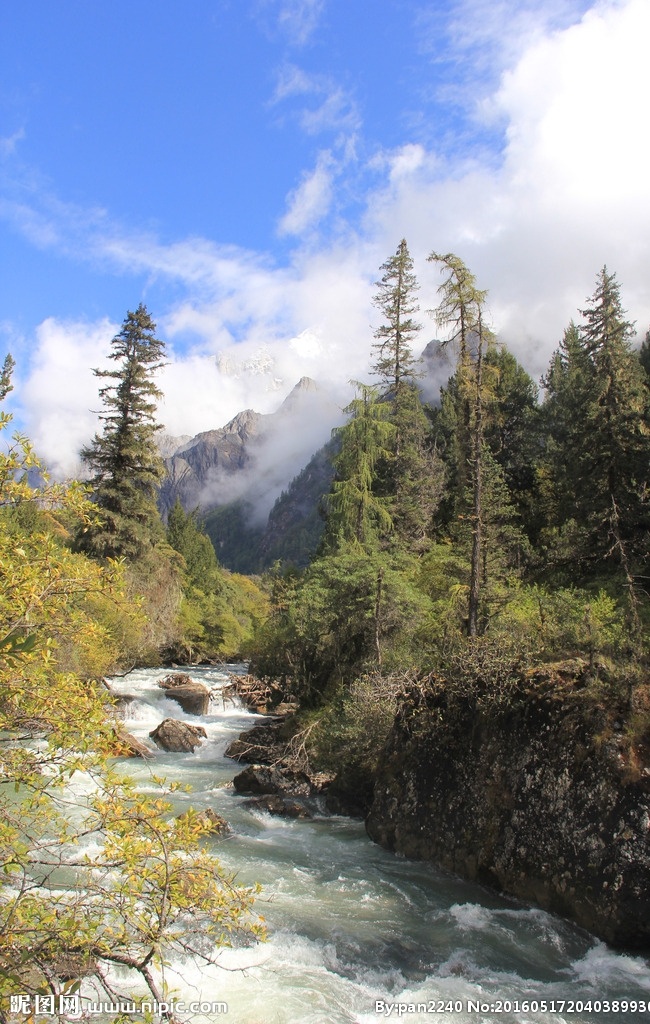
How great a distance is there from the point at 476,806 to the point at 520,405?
2799 cm

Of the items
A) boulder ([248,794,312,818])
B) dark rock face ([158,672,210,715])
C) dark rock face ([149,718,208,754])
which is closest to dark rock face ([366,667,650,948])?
boulder ([248,794,312,818])

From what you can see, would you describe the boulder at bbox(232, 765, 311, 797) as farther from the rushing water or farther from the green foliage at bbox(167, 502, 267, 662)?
the green foliage at bbox(167, 502, 267, 662)

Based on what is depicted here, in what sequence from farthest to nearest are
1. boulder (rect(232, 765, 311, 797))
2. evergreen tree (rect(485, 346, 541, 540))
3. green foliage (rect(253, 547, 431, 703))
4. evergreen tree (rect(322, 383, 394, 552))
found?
evergreen tree (rect(485, 346, 541, 540)), evergreen tree (rect(322, 383, 394, 552)), green foliage (rect(253, 547, 431, 703)), boulder (rect(232, 765, 311, 797))

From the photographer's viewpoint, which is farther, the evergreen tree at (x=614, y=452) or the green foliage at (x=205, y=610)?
the green foliage at (x=205, y=610)

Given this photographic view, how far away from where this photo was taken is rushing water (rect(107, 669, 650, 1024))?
762 cm

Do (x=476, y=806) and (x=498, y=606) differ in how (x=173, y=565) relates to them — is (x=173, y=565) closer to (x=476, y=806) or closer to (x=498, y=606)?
(x=498, y=606)

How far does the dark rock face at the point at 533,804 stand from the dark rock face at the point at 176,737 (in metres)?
10.8

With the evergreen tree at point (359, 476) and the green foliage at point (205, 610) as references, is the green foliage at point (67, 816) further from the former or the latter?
the green foliage at point (205, 610)

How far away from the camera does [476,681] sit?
40.1ft

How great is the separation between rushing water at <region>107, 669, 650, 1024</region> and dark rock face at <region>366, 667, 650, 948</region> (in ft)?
1.31

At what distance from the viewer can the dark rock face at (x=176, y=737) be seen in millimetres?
22172

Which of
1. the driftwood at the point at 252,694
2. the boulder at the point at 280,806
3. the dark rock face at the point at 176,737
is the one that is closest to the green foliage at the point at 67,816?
the boulder at the point at 280,806

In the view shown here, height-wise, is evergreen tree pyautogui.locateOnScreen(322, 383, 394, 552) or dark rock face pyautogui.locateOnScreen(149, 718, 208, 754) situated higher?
evergreen tree pyautogui.locateOnScreen(322, 383, 394, 552)

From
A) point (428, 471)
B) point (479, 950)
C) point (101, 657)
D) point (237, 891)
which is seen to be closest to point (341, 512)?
point (428, 471)
